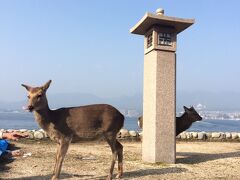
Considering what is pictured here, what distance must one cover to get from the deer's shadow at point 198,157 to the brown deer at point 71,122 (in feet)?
14.2

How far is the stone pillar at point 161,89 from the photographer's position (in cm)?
1360

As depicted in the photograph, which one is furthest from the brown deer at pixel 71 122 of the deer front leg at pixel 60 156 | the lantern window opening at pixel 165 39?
the lantern window opening at pixel 165 39

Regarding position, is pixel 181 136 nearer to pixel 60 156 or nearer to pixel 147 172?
pixel 147 172

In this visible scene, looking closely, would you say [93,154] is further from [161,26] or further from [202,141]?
[202,141]

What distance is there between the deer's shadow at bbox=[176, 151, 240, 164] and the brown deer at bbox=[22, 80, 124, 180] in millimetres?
4339

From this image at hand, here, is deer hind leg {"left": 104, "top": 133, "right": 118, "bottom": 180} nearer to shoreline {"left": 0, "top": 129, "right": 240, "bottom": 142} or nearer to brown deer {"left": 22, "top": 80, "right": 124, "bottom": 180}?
brown deer {"left": 22, "top": 80, "right": 124, "bottom": 180}

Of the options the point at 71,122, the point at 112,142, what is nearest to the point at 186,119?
the point at 112,142

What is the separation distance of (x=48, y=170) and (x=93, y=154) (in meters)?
3.79

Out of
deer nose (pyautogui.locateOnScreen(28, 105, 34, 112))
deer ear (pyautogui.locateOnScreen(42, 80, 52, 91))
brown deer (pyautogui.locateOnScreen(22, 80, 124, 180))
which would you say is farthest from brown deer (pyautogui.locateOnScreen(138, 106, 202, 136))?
deer nose (pyautogui.locateOnScreen(28, 105, 34, 112))

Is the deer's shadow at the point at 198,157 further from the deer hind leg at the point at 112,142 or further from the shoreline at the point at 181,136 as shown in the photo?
the shoreline at the point at 181,136

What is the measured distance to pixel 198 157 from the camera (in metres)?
15.4

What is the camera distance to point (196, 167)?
42.9 feet

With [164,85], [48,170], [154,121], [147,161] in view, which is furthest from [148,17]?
[48,170]

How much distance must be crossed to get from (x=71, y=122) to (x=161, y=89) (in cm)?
449
